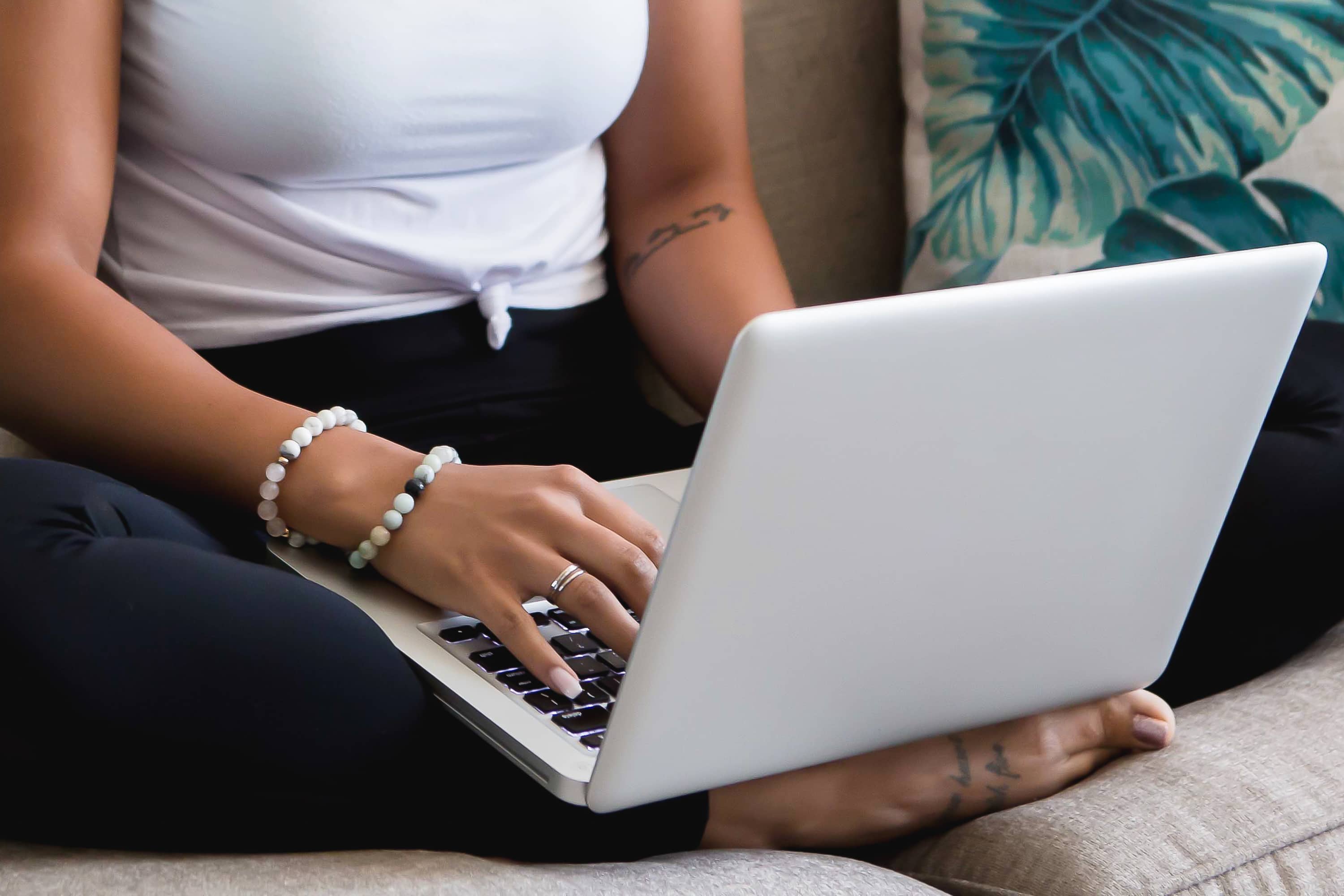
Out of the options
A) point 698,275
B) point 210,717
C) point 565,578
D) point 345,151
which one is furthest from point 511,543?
point 698,275

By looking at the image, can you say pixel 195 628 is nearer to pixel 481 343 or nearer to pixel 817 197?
pixel 481 343

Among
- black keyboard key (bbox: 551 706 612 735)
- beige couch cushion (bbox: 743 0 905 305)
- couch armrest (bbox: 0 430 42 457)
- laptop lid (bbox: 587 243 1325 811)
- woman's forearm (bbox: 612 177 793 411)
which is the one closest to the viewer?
laptop lid (bbox: 587 243 1325 811)

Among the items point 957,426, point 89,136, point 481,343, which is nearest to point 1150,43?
point 481,343

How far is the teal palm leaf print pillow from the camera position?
3.18ft

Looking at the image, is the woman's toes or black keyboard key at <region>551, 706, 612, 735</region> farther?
the woman's toes

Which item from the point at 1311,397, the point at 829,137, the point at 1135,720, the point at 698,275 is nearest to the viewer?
the point at 1135,720

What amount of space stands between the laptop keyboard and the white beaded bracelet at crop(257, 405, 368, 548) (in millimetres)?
124

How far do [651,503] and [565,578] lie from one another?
204mm

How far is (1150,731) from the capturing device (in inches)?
27.2

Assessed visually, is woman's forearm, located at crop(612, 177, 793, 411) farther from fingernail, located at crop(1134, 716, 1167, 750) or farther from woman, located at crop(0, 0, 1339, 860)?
fingernail, located at crop(1134, 716, 1167, 750)

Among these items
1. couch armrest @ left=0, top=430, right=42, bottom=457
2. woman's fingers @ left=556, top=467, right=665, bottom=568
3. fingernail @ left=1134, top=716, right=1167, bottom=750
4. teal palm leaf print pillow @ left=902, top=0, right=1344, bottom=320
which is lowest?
fingernail @ left=1134, top=716, right=1167, bottom=750

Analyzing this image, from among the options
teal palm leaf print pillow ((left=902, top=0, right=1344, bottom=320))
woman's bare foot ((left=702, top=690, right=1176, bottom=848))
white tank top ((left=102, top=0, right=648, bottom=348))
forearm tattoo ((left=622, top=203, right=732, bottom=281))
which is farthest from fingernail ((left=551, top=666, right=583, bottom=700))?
teal palm leaf print pillow ((left=902, top=0, right=1344, bottom=320))

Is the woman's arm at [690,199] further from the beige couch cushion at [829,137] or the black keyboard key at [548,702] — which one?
the black keyboard key at [548,702]

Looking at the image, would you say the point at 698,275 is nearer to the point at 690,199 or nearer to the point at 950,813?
the point at 690,199
